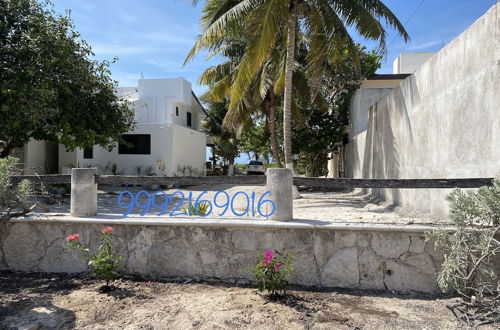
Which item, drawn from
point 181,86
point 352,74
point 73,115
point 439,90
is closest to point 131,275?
point 439,90

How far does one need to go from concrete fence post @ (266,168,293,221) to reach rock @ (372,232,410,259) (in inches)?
43.1

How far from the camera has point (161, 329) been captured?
139 inches

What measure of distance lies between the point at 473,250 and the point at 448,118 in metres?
2.97

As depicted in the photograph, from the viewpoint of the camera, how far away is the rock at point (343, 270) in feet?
→ 14.7

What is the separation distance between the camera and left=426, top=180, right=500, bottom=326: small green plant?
355 centimetres

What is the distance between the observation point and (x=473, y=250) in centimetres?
365

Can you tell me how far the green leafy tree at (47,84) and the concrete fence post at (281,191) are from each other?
8.84m

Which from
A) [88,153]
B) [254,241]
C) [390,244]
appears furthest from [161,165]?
[390,244]

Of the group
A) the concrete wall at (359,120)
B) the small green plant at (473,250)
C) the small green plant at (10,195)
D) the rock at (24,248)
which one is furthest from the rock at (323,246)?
the concrete wall at (359,120)

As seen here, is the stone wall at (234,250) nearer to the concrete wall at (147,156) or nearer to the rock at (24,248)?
the rock at (24,248)

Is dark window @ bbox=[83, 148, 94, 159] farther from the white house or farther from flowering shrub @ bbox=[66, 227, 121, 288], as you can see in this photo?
flowering shrub @ bbox=[66, 227, 121, 288]

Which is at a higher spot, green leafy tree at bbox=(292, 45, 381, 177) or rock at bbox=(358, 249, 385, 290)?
green leafy tree at bbox=(292, 45, 381, 177)

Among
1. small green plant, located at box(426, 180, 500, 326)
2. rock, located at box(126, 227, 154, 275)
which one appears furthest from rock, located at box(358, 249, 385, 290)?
rock, located at box(126, 227, 154, 275)

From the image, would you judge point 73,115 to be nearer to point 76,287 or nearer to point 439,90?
point 76,287
